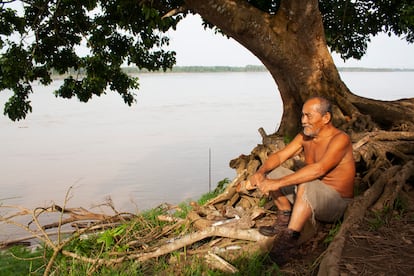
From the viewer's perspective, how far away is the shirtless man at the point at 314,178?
396 centimetres

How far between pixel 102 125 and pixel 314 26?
49.2 ft

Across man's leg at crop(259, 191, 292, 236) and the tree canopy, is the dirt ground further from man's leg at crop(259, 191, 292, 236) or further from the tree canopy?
the tree canopy

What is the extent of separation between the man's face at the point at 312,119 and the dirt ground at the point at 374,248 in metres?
0.89

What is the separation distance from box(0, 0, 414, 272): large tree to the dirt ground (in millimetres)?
925

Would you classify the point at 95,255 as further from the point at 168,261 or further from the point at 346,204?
the point at 346,204

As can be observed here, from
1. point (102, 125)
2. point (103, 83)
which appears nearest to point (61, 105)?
point (102, 125)

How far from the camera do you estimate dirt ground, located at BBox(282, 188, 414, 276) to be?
3469 mm

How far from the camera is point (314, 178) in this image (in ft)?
13.1

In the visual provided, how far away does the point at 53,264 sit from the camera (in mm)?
4578

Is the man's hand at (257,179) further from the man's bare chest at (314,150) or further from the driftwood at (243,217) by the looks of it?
the man's bare chest at (314,150)

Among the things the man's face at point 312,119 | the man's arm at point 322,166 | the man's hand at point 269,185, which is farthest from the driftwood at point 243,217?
the man's face at point 312,119

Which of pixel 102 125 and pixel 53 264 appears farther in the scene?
pixel 102 125

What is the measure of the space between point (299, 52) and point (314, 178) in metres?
3.17

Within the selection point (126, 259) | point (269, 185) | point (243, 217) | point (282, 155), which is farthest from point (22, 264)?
point (282, 155)
